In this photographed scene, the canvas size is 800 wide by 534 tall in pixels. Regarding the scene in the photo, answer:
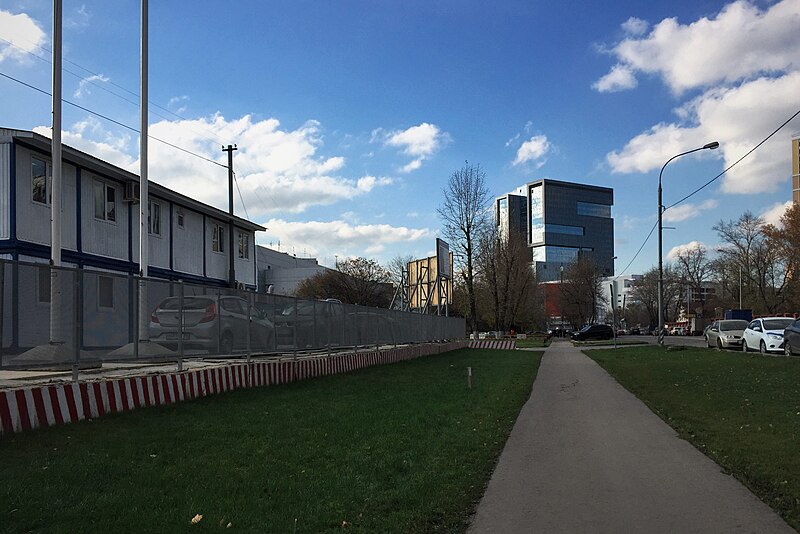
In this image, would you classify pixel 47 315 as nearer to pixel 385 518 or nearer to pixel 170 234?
pixel 385 518

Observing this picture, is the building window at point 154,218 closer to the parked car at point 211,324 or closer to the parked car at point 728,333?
the parked car at point 211,324

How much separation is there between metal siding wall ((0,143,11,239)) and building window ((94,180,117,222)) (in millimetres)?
4660

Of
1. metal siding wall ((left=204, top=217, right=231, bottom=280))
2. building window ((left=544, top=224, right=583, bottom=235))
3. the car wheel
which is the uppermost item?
building window ((left=544, top=224, right=583, bottom=235))

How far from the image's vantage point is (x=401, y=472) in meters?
7.08

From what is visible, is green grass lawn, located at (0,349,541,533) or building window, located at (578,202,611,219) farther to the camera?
building window, located at (578,202,611,219)

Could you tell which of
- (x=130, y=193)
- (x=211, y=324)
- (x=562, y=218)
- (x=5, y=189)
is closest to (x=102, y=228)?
(x=130, y=193)

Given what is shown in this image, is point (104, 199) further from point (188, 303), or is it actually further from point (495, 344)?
point (495, 344)

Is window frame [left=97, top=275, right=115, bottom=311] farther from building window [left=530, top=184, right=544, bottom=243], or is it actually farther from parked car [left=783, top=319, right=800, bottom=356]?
building window [left=530, top=184, right=544, bottom=243]

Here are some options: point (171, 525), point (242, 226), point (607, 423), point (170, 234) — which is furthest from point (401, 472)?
point (242, 226)

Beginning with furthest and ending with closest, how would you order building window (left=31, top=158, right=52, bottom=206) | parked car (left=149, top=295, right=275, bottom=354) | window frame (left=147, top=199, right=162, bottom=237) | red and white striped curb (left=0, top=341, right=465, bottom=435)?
window frame (left=147, top=199, right=162, bottom=237) → building window (left=31, top=158, right=52, bottom=206) → parked car (left=149, top=295, right=275, bottom=354) → red and white striped curb (left=0, top=341, right=465, bottom=435)

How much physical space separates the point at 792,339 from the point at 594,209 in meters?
147

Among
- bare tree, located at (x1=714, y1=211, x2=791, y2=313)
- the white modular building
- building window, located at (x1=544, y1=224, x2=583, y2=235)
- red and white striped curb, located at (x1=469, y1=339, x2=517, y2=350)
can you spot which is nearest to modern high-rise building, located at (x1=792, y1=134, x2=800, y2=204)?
bare tree, located at (x1=714, y1=211, x2=791, y2=313)

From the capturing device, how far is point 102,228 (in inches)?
1007

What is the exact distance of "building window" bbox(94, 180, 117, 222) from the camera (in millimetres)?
25438
